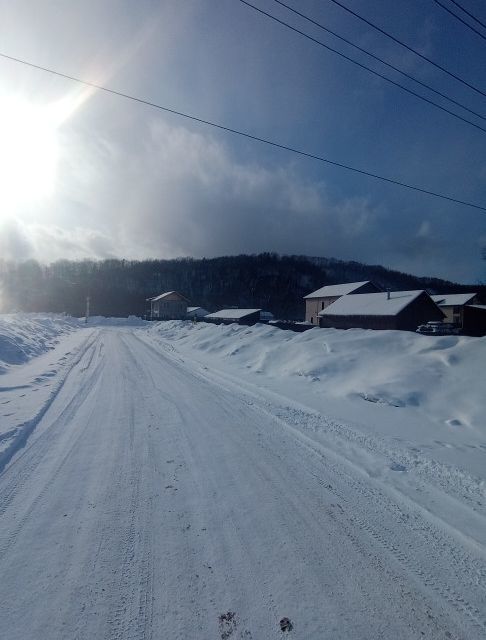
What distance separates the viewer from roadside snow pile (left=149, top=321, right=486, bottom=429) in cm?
889

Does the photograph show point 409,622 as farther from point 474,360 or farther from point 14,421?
point 474,360

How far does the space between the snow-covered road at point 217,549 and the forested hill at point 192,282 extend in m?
98.8

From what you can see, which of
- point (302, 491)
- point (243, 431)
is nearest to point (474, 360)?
point (243, 431)

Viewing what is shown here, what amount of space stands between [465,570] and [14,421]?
7.36 meters

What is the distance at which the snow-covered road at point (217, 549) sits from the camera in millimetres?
2541

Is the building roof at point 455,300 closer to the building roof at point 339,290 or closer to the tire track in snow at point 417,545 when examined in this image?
the building roof at point 339,290

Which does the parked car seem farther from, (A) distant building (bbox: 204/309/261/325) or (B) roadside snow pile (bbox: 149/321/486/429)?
(A) distant building (bbox: 204/309/261/325)

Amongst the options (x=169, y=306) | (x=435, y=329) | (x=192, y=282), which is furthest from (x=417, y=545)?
(x=192, y=282)

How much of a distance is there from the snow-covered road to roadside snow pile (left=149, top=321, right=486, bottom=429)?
4.52 meters

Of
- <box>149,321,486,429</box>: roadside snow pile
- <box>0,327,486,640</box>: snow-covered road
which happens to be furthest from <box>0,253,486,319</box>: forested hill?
<box>0,327,486,640</box>: snow-covered road

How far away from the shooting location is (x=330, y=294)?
185ft

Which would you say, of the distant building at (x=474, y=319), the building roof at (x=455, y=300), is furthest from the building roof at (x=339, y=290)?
the distant building at (x=474, y=319)

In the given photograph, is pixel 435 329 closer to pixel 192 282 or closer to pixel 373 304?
pixel 373 304

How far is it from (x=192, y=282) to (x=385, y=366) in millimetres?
134300
